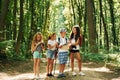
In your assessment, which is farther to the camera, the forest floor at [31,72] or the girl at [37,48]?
the forest floor at [31,72]

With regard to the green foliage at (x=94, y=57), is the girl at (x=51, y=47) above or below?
above

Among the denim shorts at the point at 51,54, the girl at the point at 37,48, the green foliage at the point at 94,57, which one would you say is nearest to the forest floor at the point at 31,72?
the girl at the point at 37,48

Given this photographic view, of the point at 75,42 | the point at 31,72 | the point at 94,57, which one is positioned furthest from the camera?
the point at 94,57

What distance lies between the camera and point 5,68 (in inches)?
654

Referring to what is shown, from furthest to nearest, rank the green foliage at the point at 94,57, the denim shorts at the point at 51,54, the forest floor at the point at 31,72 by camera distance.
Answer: the green foliage at the point at 94,57, the forest floor at the point at 31,72, the denim shorts at the point at 51,54

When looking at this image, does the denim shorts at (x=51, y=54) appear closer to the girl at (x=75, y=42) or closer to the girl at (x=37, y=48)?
the girl at (x=37, y=48)

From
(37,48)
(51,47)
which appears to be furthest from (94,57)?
(37,48)

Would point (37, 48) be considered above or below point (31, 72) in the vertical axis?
above

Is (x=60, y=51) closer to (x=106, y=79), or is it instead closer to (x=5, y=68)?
(x=106, y=79)

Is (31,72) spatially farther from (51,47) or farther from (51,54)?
(51,47)

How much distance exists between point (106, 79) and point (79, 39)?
227cm

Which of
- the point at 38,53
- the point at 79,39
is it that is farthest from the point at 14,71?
the point at 79,39

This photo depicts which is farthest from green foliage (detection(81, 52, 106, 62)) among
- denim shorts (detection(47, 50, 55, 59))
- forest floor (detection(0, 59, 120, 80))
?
denim shorts (detection(47, 50, 55, 59))

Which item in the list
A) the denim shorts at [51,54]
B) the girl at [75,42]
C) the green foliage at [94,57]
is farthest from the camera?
the green foliage at [94,57]
